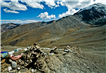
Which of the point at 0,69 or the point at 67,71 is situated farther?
the point at 67,71

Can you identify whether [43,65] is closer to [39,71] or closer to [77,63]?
[39,71]

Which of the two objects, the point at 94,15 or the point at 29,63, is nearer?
the point at 29,63

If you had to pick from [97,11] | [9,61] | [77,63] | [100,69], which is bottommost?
[100,69]

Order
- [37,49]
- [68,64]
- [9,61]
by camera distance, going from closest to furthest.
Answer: [9,61]
[37,49]
[68,64]

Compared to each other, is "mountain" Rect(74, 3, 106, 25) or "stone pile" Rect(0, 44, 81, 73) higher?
"mountain" Rect(74, 3, 106, 25)

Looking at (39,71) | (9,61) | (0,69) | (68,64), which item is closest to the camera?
(0,69)

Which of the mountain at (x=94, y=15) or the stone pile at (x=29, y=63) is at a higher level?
the mountain at (x=94, y=15)

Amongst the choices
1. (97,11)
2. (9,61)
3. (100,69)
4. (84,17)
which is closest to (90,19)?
(84,17)

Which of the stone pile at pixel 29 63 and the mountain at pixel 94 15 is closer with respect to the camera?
the stone pile at pixel 29 63

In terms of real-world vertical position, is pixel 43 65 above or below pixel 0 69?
below

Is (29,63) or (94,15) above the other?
(94,15)

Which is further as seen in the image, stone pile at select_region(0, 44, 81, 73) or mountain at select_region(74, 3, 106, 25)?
mountain at select_region(74, 3, 106, 25)

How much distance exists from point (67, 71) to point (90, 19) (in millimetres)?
181528

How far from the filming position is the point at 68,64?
39.6 ft
